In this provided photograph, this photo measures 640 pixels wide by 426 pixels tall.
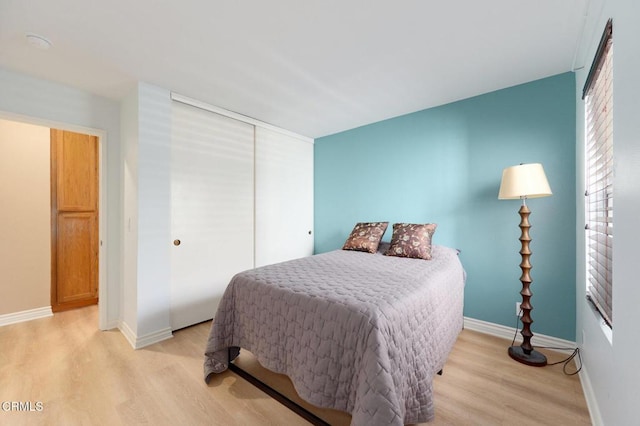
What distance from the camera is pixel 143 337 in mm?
2217

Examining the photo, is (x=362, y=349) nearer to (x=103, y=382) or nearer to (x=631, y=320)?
(x=631, y=320)

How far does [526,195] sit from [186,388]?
2766mm

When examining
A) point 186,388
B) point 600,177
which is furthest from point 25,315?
point 600,177

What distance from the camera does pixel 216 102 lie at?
267cm

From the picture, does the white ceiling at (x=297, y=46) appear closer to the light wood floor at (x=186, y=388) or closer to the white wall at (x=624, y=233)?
the white wall at (x=624, y=233)

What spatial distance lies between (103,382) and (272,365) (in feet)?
3.95

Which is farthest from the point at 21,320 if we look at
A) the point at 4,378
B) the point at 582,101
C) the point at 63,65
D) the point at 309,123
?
the point at 582,101

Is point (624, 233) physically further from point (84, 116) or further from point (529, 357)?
point (84, 116)

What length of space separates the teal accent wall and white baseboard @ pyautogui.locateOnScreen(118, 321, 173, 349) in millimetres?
2474

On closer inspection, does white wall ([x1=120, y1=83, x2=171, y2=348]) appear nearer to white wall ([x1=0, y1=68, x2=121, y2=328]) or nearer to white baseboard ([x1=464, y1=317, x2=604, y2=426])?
white wall ([x1=0, y1=68, x2=121, y2=328])

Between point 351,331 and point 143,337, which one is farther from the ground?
point 351,331

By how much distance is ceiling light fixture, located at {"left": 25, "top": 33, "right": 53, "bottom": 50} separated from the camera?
1637 mm

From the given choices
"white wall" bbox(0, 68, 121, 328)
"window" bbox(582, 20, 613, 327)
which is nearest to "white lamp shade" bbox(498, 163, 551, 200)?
"window" bbox(582, 20, 613, 327)

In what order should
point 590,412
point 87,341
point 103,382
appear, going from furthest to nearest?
point 87,341
point 103,382
point 590,412
